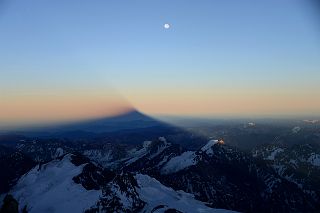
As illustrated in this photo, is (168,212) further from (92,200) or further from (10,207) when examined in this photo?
(10,207)

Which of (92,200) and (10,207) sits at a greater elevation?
(10,207)

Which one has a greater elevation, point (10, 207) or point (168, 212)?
point (10, 207)

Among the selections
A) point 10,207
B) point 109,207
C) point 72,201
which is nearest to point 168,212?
point 109,207

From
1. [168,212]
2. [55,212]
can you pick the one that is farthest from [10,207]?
[168,212]

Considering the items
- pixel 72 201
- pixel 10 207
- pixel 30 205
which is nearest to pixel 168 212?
pixel 72 201

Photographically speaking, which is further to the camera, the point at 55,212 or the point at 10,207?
the point at 55,212

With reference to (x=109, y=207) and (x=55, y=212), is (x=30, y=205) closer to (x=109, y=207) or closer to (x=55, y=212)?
(x=55, y=212)

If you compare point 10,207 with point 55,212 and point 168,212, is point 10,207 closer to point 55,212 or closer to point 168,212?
point 55,212
